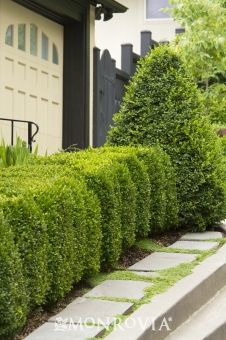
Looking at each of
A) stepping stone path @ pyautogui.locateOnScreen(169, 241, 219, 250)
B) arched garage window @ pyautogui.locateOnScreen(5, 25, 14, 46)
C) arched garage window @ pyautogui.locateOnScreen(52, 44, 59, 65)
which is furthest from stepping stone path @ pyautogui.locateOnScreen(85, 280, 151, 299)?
arched garage window @ pyautogui.locateOnScreen(52, 44, 59, 65)

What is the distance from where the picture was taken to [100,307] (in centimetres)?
561

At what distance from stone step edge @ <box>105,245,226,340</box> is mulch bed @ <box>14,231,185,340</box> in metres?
0.55

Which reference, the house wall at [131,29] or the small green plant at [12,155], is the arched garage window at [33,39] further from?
the house wall at [131,29]

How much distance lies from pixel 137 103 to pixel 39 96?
4340mm

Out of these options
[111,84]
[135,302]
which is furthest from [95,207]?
[111,84]

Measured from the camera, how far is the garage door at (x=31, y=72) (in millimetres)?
11641

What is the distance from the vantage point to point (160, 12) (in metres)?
22.8

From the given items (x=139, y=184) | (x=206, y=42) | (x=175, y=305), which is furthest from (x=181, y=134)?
(x=206, y=42)

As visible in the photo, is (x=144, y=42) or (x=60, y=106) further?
(x=144, y=42)

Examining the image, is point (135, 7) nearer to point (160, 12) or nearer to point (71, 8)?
point (160, 12)

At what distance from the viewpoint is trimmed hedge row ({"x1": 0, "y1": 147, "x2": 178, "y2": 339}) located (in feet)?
16.3

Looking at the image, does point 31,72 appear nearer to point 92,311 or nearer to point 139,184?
point 139,184

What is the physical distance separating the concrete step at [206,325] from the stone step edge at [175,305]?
0.13ft

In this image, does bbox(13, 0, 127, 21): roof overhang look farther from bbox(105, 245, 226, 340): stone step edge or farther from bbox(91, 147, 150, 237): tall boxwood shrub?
bbox(105, 245, 226, 340): stone step edge
